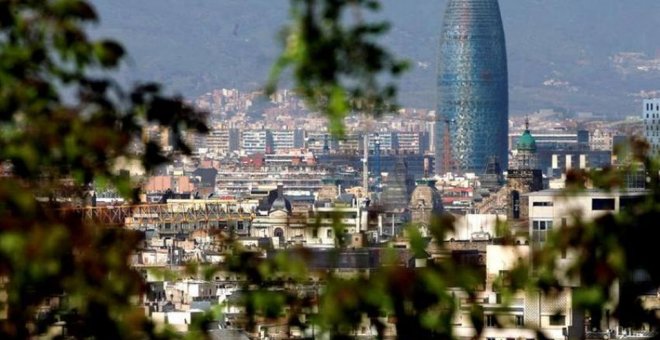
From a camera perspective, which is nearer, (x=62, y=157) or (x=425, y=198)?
(x=62, y=157)

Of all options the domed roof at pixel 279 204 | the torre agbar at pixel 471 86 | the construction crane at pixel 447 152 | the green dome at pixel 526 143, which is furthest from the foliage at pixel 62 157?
the torre agbar at pixel 471 86

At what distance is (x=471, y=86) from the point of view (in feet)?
487

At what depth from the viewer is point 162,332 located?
17.8ft

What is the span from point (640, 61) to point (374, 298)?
18710 centimetres

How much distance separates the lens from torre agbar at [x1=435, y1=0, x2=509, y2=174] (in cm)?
14112

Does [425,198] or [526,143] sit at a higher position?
[526,143]

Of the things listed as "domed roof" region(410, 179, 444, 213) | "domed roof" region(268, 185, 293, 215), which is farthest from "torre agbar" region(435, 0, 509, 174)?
"domed roof" region(410, 179, 444, 213)

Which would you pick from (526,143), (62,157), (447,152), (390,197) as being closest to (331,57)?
(62,157)

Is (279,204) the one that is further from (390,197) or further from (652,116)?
(652,116)

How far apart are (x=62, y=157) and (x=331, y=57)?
1.73ft

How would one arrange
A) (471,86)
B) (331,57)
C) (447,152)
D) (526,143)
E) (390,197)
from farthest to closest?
(471,86)
(447,152)
(526,143)
(390,197)
(331,57)

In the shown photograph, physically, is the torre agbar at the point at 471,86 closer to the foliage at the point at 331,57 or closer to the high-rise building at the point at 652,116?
the high-rise building at the point at 652,116

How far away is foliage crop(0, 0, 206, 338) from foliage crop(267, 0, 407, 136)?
339 mm

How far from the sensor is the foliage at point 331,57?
5.20 metres
